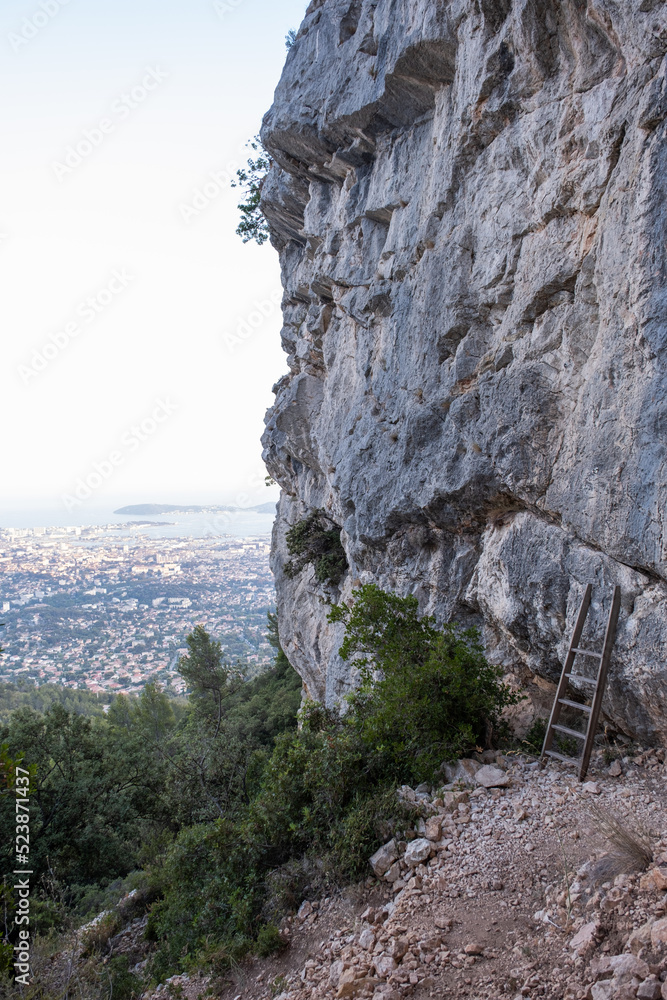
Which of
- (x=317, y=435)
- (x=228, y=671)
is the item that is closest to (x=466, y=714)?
(x=317, y=435)

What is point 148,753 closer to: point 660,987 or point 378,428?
point 378,428

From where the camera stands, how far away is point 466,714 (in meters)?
7.13

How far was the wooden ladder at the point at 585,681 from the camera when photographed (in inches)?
230

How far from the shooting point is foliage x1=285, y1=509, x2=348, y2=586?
1522cm

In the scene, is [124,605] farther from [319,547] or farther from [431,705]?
[431,705]

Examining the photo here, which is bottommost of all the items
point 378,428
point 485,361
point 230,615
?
point 230,615

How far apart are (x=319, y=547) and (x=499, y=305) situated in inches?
363

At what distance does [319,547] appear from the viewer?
628 inches

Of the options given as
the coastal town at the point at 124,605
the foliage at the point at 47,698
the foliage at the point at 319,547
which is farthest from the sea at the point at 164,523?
the foliage at the point at 319,547

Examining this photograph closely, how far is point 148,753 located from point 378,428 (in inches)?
512

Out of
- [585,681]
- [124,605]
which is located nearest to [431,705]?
[585,681]

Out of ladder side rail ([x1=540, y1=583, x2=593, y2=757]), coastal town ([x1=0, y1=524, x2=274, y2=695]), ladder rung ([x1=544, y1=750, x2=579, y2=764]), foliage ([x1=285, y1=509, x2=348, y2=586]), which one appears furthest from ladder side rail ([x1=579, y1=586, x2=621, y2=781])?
coastal town ([x1=0, y1=524, x2=274, y2=695])

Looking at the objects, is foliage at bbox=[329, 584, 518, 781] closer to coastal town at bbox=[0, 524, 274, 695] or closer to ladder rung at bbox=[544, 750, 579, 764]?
ladder rung at bbox=[544, 750, 579, 764]

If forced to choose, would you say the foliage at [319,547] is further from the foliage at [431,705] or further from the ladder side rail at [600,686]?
the ladder side rail at [600,686]
